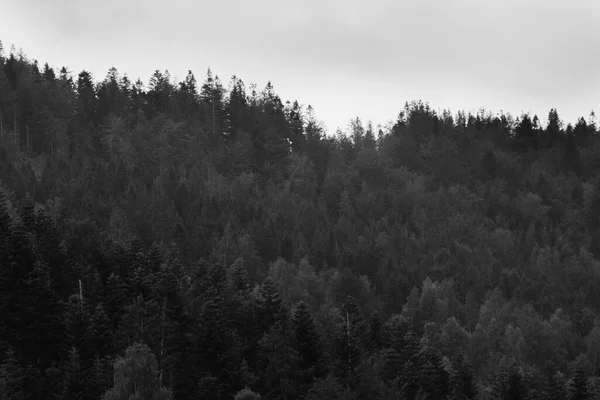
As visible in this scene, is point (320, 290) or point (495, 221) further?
point (495, 221)

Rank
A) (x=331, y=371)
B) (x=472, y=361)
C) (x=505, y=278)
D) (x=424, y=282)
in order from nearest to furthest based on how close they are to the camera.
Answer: (x=331, y=371), (x=472, y=361), (x=424, y=282), (x=505, y=278)

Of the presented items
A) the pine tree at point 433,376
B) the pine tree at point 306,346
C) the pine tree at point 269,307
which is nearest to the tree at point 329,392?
the pine tree at point 306,346

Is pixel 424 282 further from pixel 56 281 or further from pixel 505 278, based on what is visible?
pixel 56 281

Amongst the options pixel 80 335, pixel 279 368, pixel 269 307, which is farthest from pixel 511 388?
pixel 80 335

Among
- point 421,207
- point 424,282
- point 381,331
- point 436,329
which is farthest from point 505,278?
point 381,331

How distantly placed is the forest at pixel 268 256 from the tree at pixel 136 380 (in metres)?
0.12

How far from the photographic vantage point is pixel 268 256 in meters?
124

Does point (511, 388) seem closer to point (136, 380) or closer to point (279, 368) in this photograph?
point (279, 368)

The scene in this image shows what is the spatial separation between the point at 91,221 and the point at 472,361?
2022 inches

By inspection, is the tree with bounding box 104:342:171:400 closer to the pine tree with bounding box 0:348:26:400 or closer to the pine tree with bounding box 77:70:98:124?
the pine tree with bounding box 0:348:26:400

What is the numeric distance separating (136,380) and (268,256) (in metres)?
76.2

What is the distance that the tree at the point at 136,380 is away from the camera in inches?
1850

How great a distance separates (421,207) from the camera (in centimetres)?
16388

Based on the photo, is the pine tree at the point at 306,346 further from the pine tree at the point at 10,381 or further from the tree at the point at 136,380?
the pine tree at the point at 10,381
